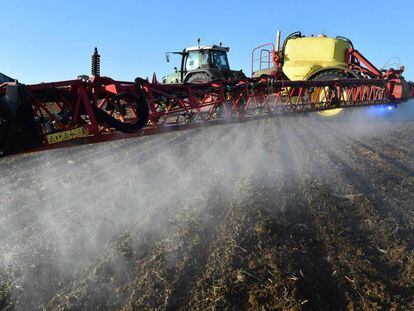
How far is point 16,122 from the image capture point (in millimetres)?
4199

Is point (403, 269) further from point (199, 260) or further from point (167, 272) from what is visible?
point (167, 272)

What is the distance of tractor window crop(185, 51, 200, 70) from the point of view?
11656 mm

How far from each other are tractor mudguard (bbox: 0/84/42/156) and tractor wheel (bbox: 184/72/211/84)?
692 centimetres

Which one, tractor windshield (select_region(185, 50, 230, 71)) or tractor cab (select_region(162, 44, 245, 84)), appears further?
tractor windshield (select_region(185, 50, 230, 71))

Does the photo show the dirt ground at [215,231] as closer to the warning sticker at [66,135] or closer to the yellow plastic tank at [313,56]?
the warning sticker at [66,135]

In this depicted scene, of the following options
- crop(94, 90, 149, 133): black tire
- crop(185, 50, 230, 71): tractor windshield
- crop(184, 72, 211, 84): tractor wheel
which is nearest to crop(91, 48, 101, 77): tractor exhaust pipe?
crop(94, 90, 149, 133): black tire

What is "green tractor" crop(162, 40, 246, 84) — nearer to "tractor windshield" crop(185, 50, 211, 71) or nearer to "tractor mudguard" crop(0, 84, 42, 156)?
"tractor windshield" crop(185, 50, 211, 71)

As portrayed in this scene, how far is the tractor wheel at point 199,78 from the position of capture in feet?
35.6

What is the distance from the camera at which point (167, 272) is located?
4148 mm

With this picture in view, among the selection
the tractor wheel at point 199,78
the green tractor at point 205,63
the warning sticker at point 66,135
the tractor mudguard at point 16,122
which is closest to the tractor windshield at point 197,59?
the green tractor at point 205,63

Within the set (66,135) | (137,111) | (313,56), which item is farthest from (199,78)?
(66,135)

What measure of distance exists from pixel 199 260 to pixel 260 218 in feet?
3.58

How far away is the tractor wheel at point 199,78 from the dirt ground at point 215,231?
110 inches

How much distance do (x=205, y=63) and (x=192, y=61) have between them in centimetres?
45
